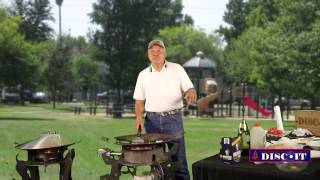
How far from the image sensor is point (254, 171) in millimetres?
3947

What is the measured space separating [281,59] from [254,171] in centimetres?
1909

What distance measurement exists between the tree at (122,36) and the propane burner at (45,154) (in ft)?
107

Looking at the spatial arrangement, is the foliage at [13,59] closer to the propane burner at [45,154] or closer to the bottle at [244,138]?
the propane burner at [45,154]

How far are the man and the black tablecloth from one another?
49.7 inches

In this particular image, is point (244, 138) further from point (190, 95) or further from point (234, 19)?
point (234, 19)

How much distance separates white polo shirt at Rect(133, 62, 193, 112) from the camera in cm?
561

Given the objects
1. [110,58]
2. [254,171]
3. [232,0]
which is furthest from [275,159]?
[232,0]

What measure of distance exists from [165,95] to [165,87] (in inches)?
3.4

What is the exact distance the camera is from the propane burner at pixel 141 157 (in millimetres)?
4414

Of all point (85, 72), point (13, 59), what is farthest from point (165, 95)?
point (85, 72)

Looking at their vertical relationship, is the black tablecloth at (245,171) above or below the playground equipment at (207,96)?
below

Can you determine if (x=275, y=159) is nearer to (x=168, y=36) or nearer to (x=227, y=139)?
(x=227, y=139)

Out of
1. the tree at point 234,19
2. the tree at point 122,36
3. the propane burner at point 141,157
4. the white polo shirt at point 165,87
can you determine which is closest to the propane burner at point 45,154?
the propane burner at point 141,157

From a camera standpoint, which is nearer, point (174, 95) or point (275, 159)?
point (275, 159)
